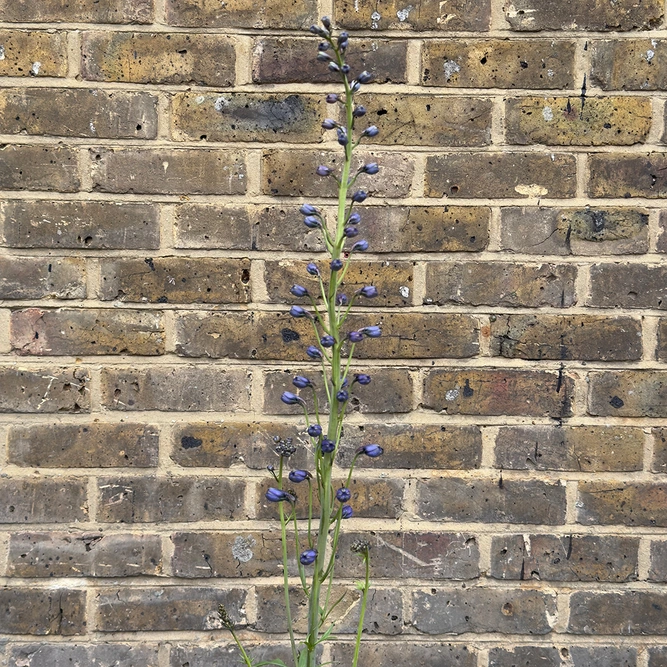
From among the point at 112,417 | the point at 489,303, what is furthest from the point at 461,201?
Answer: the point at 112,417

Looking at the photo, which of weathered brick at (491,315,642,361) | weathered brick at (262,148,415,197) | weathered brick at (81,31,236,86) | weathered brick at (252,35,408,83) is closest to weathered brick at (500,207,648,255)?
weathered brick at (491,315,642,361)

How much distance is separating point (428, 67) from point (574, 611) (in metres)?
1.00

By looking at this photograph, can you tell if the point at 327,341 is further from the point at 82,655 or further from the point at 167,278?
the point at 82,655

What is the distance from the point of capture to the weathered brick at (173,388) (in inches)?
48.6

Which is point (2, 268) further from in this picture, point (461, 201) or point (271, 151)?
point (461, 201)

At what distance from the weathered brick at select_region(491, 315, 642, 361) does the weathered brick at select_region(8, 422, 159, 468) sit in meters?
0.65

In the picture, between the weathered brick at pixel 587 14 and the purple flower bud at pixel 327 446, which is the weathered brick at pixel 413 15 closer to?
the weathered brick at pixel 587 14

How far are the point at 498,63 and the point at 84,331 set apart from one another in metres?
0.87

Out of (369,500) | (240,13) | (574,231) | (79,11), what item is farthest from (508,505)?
(79,11)

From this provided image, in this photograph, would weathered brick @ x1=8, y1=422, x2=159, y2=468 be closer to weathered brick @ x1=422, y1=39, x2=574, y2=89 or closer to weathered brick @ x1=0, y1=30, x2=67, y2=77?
weathered brick @ x1=0, y1=30, x2=67, y2=77

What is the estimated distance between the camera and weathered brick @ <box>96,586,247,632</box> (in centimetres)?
124

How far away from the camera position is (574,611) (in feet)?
4.10

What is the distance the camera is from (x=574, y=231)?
1.24 m

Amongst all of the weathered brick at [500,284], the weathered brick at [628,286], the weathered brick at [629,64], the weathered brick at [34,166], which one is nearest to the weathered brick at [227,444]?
the weathered brick at [500,284]
